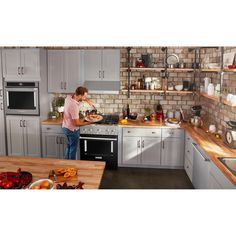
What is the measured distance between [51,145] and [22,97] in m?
1.17

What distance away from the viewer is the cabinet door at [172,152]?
16.9 feet

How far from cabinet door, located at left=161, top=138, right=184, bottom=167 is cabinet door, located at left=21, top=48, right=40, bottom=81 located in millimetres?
3005

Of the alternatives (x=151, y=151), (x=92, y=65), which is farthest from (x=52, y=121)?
(x=151, y=151)

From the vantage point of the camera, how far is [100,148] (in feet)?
17.1

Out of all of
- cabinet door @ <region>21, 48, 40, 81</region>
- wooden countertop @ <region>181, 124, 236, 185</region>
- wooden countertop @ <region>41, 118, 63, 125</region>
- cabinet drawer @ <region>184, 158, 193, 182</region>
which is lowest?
cabinet drawer @ <region>184, 158, 193, 182</region>

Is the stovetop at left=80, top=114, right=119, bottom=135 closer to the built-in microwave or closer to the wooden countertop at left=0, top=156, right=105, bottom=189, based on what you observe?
the built-in microwave

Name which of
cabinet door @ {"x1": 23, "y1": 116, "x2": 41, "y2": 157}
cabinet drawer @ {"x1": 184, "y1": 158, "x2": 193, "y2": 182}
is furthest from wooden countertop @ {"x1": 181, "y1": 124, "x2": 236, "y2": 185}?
cabinet door @ {"x1": 23, "y1": 116, "x2": 41, "y2": 157}

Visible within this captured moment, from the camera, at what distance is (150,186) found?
4477mm

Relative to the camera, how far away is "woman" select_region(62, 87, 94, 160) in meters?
4.34

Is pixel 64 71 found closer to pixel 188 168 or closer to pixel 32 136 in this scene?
pixel 32 136

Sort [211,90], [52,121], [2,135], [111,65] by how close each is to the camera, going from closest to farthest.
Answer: [211,90]
[52,121]
[111,65]
[2,135]

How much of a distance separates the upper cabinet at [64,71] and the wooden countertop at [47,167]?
2734 millimetres
